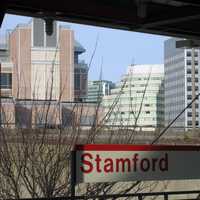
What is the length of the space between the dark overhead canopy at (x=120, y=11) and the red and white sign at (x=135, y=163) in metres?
2.53

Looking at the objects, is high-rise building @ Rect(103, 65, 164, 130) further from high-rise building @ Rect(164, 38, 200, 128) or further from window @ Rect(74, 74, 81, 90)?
high-rise building @ Rect(164, 38, 200, 128)

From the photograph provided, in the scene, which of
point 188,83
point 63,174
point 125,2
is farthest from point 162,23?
point 188,83

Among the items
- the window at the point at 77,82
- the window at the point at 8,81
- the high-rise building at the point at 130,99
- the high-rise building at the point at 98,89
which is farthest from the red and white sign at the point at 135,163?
the window at the point at 8,81

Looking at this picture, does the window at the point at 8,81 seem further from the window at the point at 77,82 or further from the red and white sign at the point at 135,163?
the red and white sign at the point at 135,163

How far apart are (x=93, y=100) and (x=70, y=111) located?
49 centimetres

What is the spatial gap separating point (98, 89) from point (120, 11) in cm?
170

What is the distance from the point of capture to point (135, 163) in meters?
7.98

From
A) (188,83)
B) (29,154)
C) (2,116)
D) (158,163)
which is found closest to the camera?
(158,163)

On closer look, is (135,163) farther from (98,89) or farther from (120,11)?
(98,89)

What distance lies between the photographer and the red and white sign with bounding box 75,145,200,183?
7.50 m

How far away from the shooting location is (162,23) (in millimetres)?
10695

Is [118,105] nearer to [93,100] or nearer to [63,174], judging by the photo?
[93,100]

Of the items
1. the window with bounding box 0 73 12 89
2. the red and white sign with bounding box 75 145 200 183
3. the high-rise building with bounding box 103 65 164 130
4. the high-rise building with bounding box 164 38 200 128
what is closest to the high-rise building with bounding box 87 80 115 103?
the high-rise building with bounding box 103 65 164 130

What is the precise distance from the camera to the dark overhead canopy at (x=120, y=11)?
9289 millimetres
